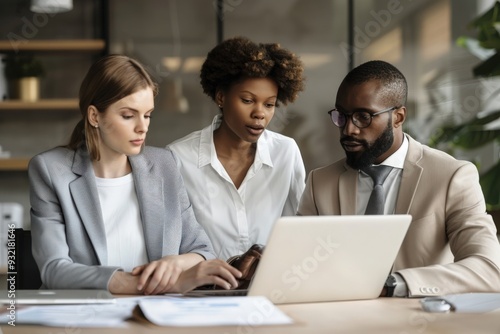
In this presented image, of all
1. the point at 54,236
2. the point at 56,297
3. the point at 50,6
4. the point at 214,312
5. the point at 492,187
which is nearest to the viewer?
the point at 214,312

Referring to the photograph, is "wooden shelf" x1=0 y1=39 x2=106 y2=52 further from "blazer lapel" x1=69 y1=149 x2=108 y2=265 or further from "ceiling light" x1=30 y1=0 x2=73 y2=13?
"blazer lapel" x1=69 y1=149 x2=108 y2=265

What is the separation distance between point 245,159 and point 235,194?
16 centimetres

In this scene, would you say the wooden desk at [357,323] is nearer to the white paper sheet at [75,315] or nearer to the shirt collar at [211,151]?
the white paper sheet at [75,315]

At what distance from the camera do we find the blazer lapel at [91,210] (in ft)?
7.47

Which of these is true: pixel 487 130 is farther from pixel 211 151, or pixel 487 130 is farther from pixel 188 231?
pixel 188 231

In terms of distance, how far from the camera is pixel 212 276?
1.96 metres

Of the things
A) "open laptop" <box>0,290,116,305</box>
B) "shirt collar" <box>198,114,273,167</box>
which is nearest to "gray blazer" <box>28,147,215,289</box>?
"open laptop" <box>0,290,116,305</box>

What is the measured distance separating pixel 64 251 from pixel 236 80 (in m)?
1.14

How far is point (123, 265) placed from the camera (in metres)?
2.38

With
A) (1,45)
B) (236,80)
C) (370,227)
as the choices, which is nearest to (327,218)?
(370,227)

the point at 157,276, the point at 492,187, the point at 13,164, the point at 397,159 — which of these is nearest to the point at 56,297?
the point at 157,276

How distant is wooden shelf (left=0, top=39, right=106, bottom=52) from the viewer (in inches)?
199

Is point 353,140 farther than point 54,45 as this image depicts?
No

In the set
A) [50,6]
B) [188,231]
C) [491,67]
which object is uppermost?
[50,6]
